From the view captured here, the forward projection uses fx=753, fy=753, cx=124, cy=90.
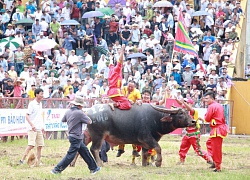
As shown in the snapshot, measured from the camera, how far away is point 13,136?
23969 millimetres

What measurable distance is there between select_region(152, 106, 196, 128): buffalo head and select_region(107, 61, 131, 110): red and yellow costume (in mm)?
709

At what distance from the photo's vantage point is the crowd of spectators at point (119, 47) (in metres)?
29.2

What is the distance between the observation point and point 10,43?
104 feet

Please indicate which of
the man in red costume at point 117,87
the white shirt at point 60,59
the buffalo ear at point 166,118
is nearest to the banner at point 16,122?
the white shirt at point 60,59

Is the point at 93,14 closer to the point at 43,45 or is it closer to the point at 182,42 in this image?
the point at 43,45

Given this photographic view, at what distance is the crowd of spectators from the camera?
29203mm

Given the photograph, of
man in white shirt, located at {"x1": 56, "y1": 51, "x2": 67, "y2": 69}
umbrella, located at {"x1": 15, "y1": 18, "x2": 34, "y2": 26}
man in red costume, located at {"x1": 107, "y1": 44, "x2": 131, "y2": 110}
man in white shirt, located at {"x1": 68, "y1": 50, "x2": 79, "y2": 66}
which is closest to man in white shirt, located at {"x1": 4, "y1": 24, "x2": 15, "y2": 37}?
umbrella, located at {"x1": 15, "y1": 18, "x2": 34, "y2": 26}

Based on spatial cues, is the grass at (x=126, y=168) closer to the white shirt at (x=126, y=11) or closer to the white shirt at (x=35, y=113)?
the white shirt at (x=35, y=113)

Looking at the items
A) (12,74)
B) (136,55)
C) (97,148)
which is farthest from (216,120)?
(136,55)

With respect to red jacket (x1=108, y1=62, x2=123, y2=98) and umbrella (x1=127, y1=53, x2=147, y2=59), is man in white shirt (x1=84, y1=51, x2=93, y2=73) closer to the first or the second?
umbrella (x1=127, y1=53, x2=147, y2=59)

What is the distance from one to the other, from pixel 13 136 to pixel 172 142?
522cm

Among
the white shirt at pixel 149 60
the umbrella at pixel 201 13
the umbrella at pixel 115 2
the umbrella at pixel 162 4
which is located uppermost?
the umbrella at pixel 162 4

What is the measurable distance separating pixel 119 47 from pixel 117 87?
48.6 feet

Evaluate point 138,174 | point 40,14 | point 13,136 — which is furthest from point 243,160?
point 40,14
